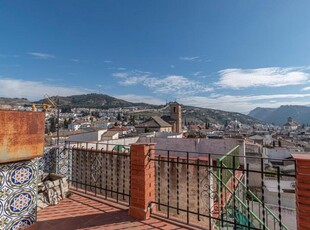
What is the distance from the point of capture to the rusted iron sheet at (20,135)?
2553 mm

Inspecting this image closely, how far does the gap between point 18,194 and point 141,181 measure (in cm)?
181

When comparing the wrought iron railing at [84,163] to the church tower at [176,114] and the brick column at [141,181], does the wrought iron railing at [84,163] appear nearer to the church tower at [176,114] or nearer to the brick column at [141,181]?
the brick column at [141,181]

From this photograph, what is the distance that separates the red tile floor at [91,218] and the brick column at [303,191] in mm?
1683

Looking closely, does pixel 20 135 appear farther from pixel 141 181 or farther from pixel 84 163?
pixel 84 163

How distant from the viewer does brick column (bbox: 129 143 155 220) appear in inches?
149

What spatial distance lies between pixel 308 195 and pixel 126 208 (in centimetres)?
306

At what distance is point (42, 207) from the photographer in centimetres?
425

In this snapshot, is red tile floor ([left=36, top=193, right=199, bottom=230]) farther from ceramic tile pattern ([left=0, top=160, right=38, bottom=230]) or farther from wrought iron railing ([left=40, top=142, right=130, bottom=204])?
wrought iron railing ([left=40, top=142, right=130, bottom=204])

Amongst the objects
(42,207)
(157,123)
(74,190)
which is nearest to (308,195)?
(42,207)

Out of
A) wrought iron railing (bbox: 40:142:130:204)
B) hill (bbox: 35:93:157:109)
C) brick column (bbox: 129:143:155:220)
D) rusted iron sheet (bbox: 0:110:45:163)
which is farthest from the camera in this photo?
hill (bbox: 35:93:157:109)

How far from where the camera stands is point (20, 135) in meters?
2.70

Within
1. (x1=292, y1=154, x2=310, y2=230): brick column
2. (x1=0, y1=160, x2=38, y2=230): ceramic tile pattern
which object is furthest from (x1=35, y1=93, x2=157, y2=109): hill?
(x1=292, y1=154, x2=310, y2=230): brick column

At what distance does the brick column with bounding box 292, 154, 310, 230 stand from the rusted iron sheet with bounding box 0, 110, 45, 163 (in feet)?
10.3

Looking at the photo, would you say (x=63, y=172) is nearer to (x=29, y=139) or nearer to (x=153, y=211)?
(x=153, y=211)
